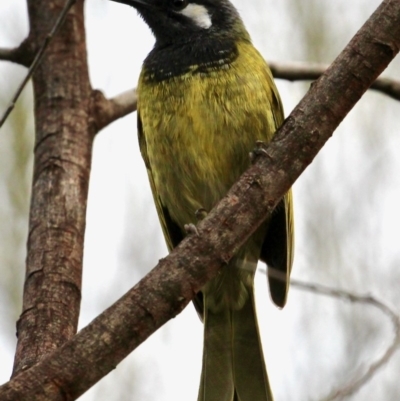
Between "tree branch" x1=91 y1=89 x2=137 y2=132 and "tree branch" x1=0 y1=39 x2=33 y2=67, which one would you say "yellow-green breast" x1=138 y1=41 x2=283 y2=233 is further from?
"tree branch" x1=0 y1=39 x2=33 y2=67

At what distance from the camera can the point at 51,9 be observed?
5.21 meters

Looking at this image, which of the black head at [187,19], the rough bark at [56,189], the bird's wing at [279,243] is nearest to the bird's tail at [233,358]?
the bird's wing at [279,243]

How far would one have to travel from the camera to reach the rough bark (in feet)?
11.7

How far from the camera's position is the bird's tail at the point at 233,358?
3787 mm

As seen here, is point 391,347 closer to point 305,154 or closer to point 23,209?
point 305,154

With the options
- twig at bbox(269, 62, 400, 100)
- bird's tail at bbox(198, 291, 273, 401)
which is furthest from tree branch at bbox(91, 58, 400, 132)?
bird's tail at bbox(198, 291, 273, 401)

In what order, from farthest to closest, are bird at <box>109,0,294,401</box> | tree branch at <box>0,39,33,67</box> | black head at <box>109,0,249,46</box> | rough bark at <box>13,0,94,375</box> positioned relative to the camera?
1. tree branch at <box>0,39,33,67</box>
2. black head at <box>109,0,249,46</box>
3. bird at <box>109,0,294,401</box>
4. rough bark at <box>13,0,94,375</box>

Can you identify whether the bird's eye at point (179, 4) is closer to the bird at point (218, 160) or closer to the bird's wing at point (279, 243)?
the bird at point (218, 160)

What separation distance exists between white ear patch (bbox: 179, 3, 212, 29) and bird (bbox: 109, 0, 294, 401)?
0.14m

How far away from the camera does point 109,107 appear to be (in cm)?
490

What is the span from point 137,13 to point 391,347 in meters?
3.08

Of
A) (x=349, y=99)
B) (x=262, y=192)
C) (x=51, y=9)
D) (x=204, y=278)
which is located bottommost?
(x=204, y=278)

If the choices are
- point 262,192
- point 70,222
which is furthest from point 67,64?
point 262,192

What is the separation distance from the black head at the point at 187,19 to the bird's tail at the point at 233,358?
1.64 m
